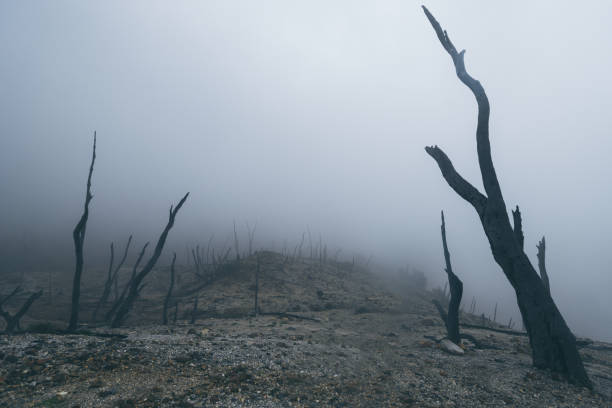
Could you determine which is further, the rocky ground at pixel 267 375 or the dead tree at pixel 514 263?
the dead tree at pixel 514 263

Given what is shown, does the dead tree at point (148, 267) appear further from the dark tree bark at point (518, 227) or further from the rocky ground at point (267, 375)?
the dark tree bark at point (518, 227)

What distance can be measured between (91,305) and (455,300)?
29054mm

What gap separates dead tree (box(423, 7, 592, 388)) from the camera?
746 centimetres

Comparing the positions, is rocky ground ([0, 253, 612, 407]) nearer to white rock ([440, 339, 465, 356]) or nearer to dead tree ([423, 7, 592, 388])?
white rock ([440, 339, 465, 356])

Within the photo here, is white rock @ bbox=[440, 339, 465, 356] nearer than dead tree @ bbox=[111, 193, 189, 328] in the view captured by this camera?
Yes

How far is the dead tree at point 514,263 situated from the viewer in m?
7.46

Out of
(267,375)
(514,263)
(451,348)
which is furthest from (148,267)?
(514,263)

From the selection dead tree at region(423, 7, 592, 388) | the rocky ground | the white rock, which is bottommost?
the rocky ground

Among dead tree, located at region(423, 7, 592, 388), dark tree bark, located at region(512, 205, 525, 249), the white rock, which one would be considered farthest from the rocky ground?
dark tree bark, located at region(512, 205, 525, 249)

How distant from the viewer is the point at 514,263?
815 centimetres

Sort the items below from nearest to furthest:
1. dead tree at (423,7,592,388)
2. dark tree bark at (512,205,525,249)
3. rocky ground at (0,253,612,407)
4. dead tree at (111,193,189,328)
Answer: rocky ground at (0,253,612,407) < dead tree at (423,7,592,388) < dark tree bark at (512,205,525,249) < dead tree at (111,193,189,328)

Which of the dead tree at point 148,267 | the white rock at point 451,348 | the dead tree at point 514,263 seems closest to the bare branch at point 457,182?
the dead tree at point 514,263

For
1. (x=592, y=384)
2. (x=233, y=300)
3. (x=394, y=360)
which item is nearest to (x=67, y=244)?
(x=233, y=300)

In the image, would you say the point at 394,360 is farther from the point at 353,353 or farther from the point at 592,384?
the point at 592,384
